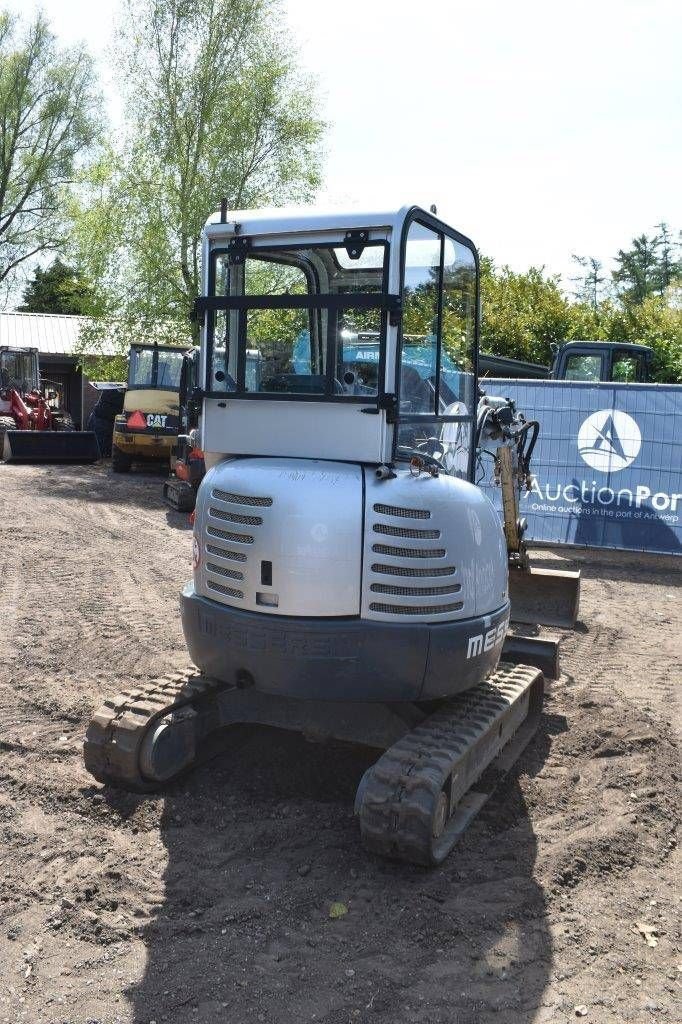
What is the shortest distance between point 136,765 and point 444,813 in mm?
1538

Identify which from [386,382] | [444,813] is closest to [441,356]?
[386,382]

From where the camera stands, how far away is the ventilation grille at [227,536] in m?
4.50

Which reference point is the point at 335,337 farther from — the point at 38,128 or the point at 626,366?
the point at 38,128

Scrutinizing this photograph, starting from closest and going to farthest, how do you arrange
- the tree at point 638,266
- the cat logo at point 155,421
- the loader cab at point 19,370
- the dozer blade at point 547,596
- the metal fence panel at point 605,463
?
the dozer blade at point 547,596 < the metal fence panel at point 605,463 < the cat logo at point 155,421 < the loader cab at point 19,370 < the tree at point 638,266

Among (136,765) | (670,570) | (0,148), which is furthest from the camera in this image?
(0,148)

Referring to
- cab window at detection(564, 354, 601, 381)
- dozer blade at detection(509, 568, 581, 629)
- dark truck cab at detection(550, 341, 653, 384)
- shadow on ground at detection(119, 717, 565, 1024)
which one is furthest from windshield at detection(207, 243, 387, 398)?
cab window at detection(564, 354, 601, 381)

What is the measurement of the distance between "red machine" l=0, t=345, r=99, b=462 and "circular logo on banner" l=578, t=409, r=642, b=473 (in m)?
12.8

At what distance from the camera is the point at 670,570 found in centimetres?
1188

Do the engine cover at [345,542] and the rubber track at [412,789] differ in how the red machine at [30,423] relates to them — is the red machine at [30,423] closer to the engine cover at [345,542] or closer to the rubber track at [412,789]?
the engine cover at [345,542]

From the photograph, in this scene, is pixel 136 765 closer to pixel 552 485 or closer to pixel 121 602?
pixel 121 602

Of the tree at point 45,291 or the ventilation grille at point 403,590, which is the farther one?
the tree at point 45,291

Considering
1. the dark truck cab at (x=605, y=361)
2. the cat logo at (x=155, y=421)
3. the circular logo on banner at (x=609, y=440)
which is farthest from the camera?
the cat logo at (x=155, y=421)

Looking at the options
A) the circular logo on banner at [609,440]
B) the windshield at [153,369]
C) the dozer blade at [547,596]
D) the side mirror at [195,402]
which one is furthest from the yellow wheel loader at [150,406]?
the side mirror at [195,402]

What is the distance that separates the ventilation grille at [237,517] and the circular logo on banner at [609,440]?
847 cm
